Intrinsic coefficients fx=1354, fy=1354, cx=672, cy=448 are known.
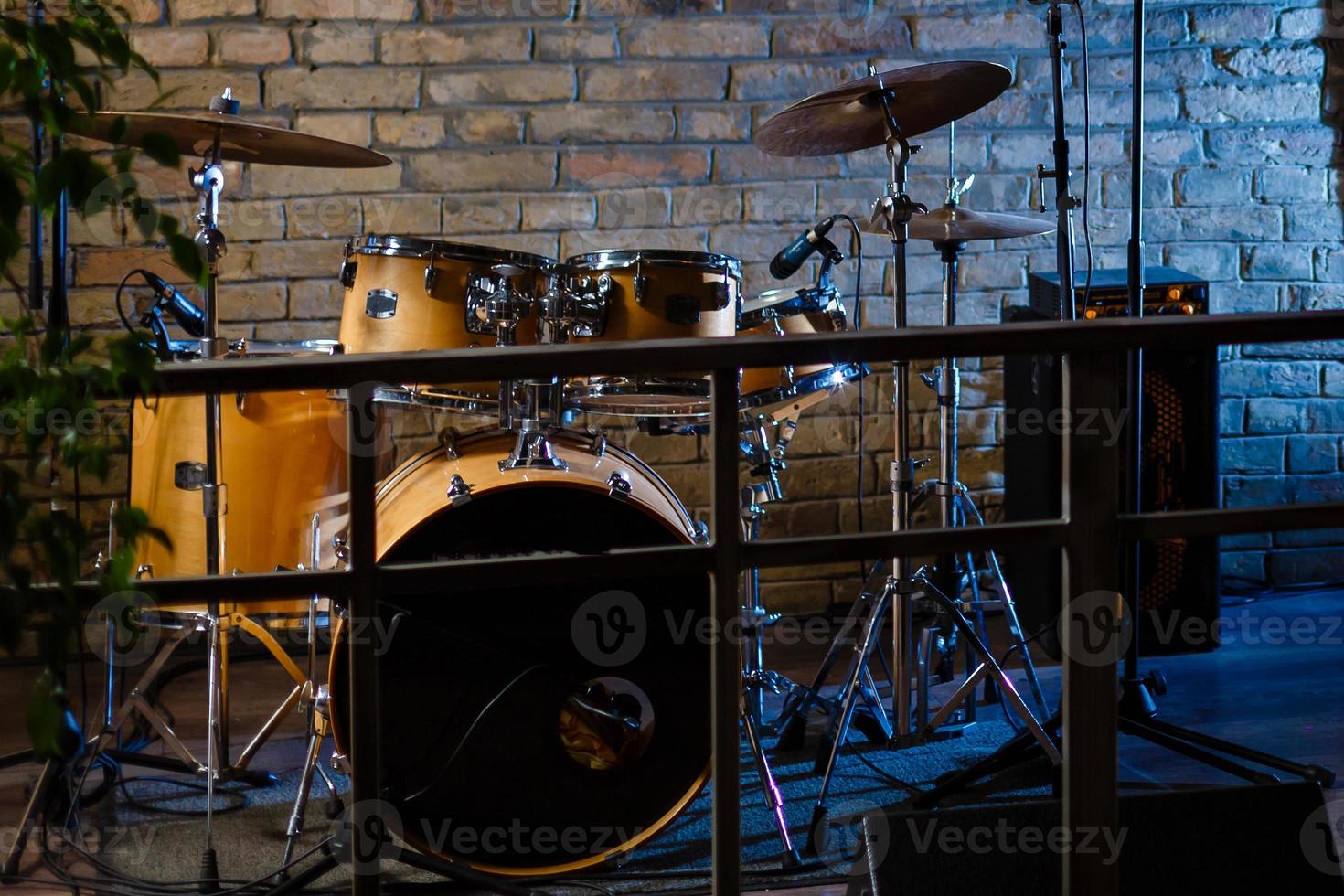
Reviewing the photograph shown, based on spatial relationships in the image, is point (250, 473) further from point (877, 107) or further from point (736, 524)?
point (736, 524)

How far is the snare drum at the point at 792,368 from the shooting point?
8.07 feet

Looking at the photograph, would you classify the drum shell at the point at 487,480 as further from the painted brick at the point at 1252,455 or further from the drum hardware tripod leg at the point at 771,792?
the painted brick at the point at 1252,455

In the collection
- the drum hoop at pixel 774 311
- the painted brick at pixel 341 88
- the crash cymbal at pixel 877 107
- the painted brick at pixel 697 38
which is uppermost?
the painted brick at pixel 697 38

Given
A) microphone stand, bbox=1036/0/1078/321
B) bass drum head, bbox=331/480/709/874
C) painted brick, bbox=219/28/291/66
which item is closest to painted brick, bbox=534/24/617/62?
painted brick, bbox=219/28/291/66

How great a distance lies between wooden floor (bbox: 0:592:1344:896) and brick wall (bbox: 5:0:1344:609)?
386 millimetres

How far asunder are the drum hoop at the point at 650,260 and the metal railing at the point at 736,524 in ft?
4.57

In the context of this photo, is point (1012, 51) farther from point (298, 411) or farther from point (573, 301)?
point (298, 411)

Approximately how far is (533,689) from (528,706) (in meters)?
0.03

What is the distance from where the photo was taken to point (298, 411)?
107 inches

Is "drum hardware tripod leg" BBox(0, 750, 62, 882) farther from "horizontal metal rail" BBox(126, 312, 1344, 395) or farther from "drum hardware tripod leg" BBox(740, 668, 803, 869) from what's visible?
"horizontal metal rail" BBox(126, 312, 1344, 395)

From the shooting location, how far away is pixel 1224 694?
9.80 ft

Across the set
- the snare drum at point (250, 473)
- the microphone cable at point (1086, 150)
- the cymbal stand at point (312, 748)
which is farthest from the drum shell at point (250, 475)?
the microphone cable at point (1086, 150)

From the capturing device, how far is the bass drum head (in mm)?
2221

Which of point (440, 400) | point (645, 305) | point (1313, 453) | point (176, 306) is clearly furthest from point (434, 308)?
point (1313, 453)
